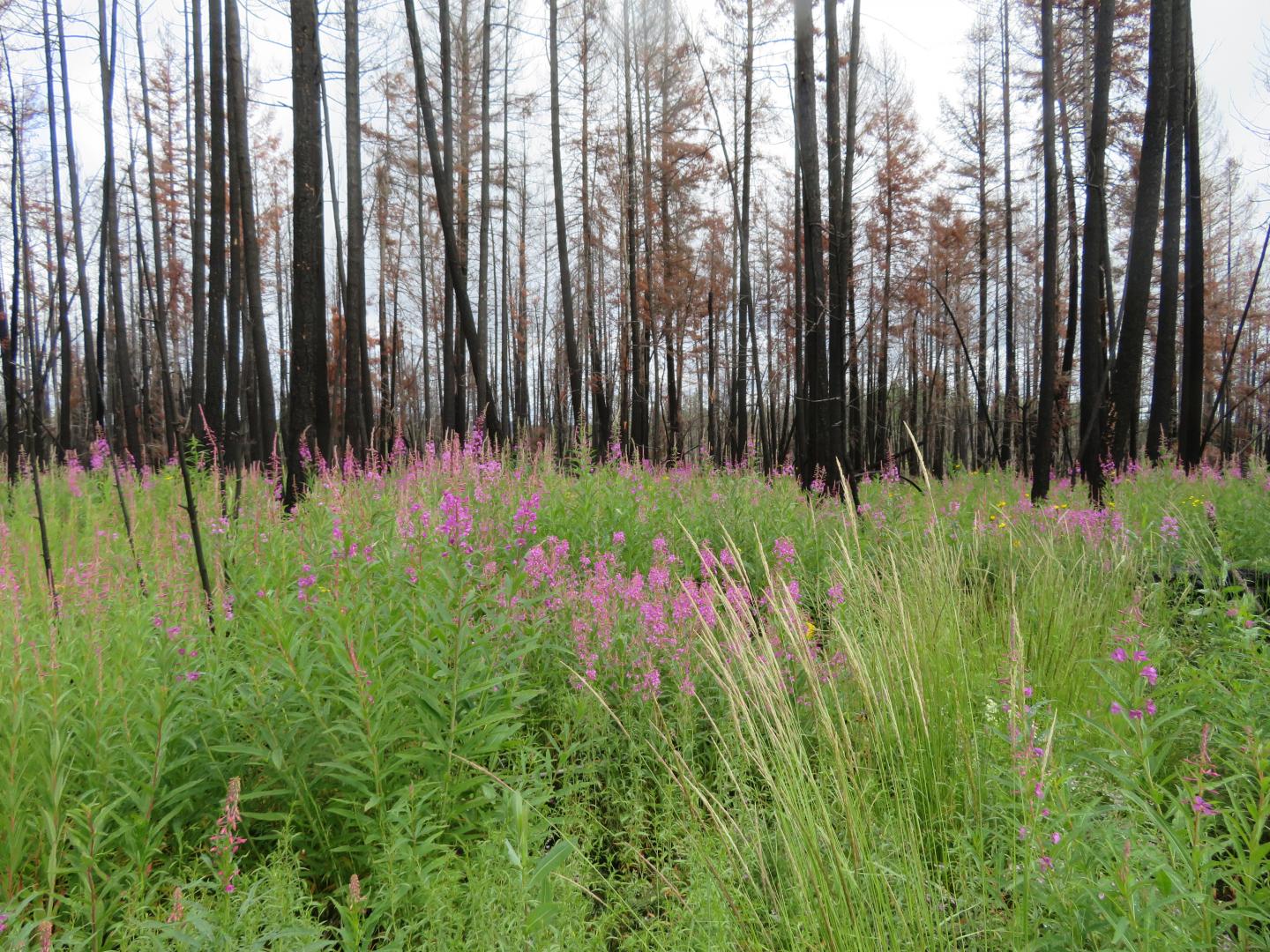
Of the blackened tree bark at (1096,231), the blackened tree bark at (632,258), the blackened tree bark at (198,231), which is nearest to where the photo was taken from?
the blackened tree bark at (1096,231)

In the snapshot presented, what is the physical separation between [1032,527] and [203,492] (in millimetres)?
7419

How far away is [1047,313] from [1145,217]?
1.53 metres

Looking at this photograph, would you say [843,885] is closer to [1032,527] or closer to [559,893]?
[559,893]

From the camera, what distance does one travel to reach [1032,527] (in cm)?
573

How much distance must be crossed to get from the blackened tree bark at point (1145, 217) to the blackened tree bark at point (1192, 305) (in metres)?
2.27

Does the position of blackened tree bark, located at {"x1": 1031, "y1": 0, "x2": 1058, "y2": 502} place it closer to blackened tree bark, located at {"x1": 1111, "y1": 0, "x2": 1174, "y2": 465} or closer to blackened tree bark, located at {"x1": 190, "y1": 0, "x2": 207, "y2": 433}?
blackened tree bark, located at {"x1": 1111, "y1": 0, "x2": 1174, "y2": 465}

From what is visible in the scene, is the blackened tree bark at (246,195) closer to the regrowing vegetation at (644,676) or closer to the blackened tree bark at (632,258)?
the regrowing vegetation at (644,676)

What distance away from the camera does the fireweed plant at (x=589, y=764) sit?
5.30 feet

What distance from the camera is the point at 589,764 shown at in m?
2.63

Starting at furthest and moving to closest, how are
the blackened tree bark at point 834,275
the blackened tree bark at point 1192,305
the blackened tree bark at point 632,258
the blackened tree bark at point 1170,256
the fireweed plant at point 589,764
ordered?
the blackened tree bark at point 632,258 → the blackened tree bark at point 1170,256 → the blackened tree bark at point 1192,305 → the blackened tree bark at point 834,275 → the fireweed plant at point 589,764

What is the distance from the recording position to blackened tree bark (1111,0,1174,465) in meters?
7.63

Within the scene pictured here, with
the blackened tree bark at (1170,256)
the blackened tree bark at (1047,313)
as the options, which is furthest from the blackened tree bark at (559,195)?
the blackened tree bark at (1170,256)

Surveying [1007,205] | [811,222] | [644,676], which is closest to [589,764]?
[644,676]

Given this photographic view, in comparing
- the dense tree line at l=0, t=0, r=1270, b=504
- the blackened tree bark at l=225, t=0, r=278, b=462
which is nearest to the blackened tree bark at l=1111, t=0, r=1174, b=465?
the dense tree line at l=0, t=0, r=1270, b=504
